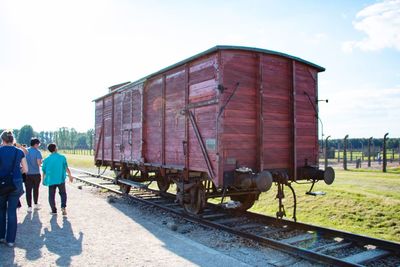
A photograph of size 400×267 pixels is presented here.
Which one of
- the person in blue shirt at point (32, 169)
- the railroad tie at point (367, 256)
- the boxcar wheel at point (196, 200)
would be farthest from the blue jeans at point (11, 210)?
the railroad tie at point (367, 256)

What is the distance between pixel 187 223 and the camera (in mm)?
8086

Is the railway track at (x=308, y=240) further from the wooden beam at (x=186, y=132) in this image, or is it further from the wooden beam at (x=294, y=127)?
the wooden beam at (x=294, y=127)

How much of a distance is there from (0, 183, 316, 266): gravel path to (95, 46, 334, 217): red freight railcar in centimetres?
103

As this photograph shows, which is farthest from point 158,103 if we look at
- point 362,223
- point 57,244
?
point 362,223

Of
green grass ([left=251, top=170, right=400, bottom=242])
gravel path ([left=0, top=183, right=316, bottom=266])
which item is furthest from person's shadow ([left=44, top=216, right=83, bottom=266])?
green grass ([left=251, top=170, right=400, bottom=242])

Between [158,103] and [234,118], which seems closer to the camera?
[234,118]

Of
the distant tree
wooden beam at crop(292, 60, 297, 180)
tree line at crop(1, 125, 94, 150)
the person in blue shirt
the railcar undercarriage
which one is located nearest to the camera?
the railcar undercarriage

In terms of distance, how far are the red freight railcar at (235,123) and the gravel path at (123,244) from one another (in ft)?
3.37

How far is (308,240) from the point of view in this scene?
6.48 meters

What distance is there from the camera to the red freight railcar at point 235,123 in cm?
716

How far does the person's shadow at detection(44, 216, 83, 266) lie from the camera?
5668mm

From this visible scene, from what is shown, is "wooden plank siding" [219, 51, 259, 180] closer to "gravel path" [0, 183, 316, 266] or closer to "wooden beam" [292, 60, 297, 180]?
"wooden beam" [292, 60, 297, 180]

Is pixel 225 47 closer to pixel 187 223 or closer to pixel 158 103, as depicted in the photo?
pixel 158 103

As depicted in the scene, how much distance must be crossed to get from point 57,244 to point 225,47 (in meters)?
5.01
